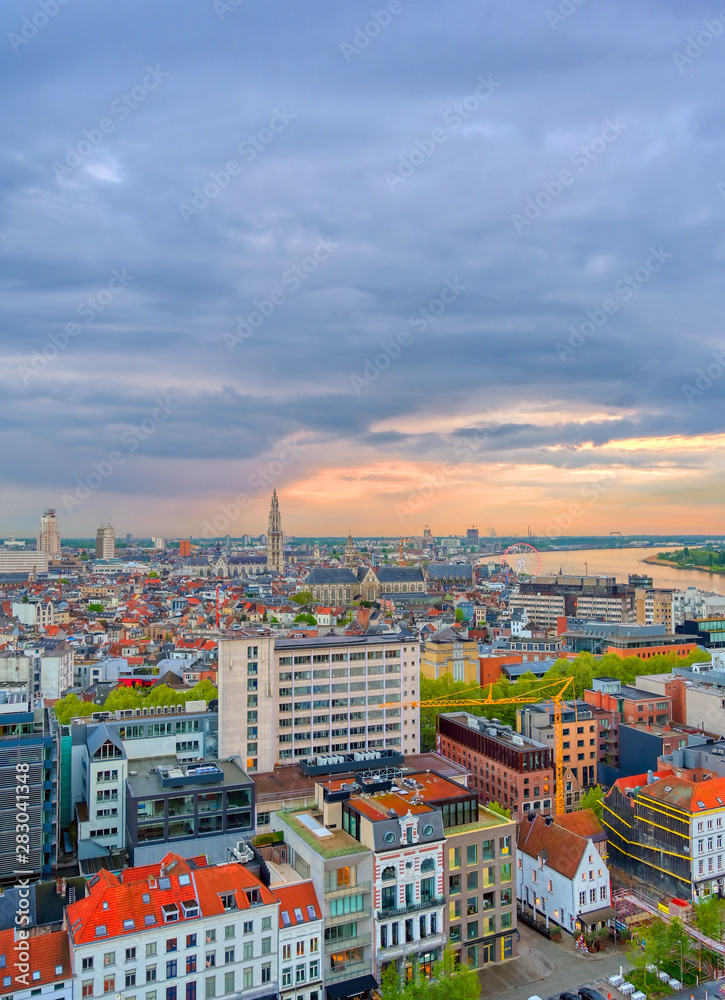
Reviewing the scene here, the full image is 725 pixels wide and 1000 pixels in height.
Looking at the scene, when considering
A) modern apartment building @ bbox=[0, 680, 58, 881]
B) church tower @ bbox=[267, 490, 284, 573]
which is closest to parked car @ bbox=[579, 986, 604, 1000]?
modern apartment building @ bbox=[0, 680, 58, 881]

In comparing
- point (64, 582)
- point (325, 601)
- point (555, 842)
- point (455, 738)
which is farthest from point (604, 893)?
point (64, 582)

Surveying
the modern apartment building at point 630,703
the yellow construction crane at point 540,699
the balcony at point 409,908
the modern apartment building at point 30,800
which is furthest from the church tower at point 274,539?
the balcony at point 409,908

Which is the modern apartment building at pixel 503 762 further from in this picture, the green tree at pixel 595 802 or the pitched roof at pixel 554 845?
the pitched roof at pixel 554 845

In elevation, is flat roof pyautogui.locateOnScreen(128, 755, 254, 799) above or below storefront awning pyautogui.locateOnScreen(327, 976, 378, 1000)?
above

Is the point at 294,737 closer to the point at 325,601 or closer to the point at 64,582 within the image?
the point at 325,601

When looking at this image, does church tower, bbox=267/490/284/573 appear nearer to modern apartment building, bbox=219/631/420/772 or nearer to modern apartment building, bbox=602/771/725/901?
modern apartment building, bbox=219/631/420/772

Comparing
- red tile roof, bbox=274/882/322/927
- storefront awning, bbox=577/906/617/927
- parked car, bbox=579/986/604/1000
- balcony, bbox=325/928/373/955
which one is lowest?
parked car, bbox=579/986/604/1000

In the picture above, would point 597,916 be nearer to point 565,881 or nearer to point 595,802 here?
point 565,881
